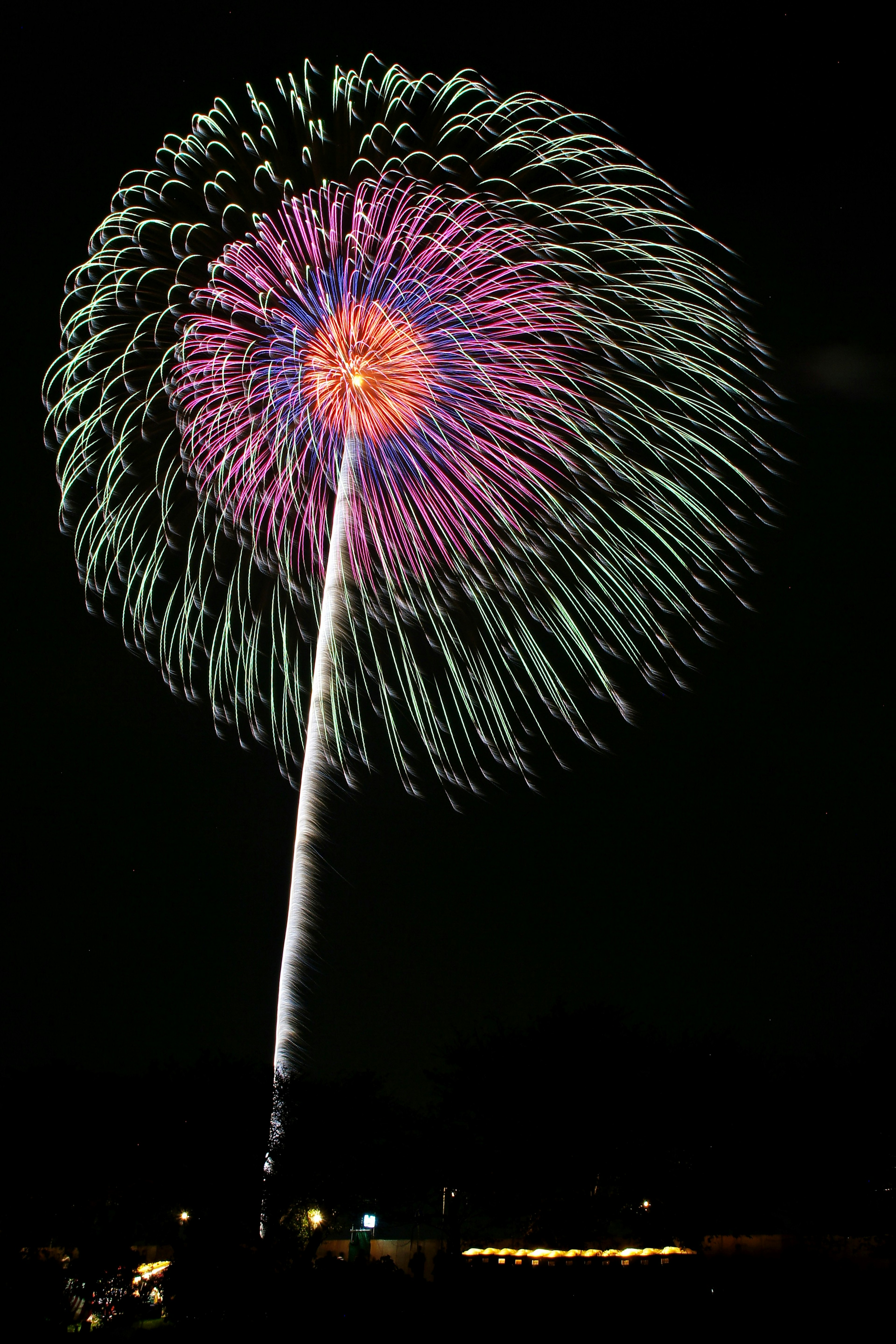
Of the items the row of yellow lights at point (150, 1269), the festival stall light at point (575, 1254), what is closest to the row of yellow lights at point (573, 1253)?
the festival stall light at point (575, 1254)

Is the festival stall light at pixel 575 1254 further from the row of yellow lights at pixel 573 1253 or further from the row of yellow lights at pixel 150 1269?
the row of yellow lights at pixel 150 1269

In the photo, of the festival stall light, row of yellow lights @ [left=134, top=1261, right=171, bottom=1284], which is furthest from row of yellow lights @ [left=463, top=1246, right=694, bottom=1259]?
row of yellow lights @ [left=134, top=1261, right=171, bottom=1284]

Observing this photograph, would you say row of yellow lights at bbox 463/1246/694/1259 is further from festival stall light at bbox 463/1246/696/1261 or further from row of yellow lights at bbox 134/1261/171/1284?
row of yellow lights at bbox 134/1261/171/1284

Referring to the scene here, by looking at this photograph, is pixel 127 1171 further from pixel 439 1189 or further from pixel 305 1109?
pixel 439 1189

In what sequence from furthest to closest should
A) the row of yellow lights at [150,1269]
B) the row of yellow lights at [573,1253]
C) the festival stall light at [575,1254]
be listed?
Result: 1. the row of yellow lights at [150,1269]
2. the row of yellow lights at [573,1253]
3. the festival stall light at [575,1254]

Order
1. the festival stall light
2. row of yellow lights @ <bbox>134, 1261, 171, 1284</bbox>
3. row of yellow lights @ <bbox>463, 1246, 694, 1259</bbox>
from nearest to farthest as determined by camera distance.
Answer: the festival stall light < row of yellow lights @ <bbox>463, 1246, 694, 1259</bbox> < row of yellow lights @ <bbox>134, 1261, 171, 1284</bbox>

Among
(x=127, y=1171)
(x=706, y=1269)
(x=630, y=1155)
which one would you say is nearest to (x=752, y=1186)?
(x=630, y=1155)

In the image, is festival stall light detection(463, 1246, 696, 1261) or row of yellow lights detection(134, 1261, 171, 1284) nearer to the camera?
festival stall light detection(463, 1246, 696, 1261)

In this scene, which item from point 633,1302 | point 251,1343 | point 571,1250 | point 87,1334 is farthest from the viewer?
point 571,1250
